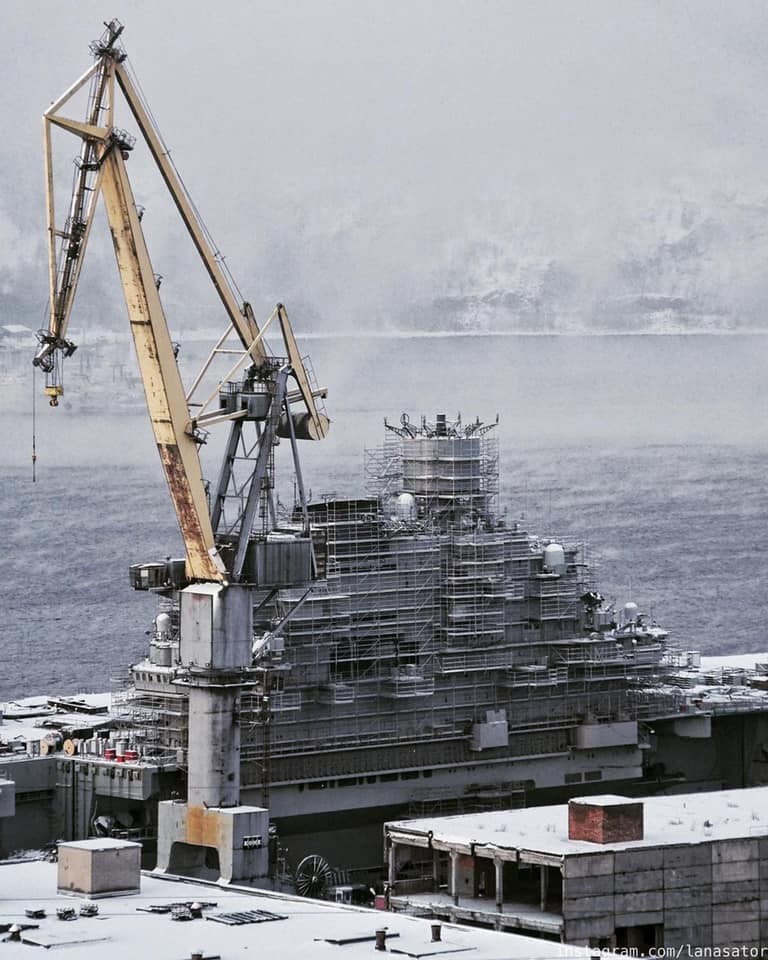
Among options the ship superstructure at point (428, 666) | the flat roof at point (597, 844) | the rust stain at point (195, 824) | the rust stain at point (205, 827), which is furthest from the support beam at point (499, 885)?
the ship superstructure at point (428, 666)

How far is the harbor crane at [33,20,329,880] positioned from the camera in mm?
77250

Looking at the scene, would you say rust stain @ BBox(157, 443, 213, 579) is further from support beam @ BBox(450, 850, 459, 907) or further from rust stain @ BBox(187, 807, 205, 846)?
support beam @ BBox(450, 850, 459, 907)

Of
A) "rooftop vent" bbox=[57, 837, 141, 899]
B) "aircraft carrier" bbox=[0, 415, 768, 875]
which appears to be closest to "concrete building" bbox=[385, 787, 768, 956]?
"aircraft carrier" bbox=[0, 415, 768, 875]

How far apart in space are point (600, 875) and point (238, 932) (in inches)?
532

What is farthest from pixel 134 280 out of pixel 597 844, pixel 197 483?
pixel 597 844

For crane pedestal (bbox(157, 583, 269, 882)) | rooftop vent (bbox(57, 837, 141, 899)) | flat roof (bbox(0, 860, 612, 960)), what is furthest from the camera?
crane pedestal (bbox(157, 583, 269, 882))

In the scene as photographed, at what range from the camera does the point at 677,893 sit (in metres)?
74.0

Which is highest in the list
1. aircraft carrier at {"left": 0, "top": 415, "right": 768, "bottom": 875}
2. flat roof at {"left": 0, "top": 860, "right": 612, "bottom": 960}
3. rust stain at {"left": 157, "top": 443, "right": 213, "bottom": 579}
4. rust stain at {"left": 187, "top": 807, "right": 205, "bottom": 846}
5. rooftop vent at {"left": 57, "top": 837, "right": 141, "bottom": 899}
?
rust stain at {"left": 157, "top": 443, "right": 213, "bottom": 579}

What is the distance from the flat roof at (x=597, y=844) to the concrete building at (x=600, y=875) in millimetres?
53

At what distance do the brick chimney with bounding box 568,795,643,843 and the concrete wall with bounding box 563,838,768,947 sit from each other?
934 millimetres

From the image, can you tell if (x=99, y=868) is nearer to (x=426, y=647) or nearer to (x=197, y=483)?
(x=197, y=483)

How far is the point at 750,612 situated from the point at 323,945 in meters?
113

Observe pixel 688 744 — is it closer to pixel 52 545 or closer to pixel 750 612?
pixel 750 612

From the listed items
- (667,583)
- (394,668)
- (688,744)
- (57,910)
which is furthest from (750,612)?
(57,910)
